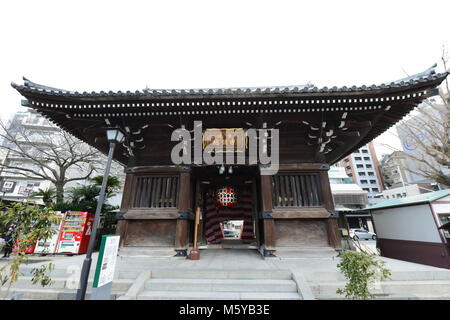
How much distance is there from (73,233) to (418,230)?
53.5ft

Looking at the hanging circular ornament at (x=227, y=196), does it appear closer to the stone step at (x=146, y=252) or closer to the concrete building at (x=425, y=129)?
the stone step at (x=146, y=252)

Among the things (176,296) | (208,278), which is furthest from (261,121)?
(176,296)

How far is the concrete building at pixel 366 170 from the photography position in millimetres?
48312

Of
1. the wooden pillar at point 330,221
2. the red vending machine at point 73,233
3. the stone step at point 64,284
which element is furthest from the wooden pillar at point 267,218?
the red vending machine at point 73,233

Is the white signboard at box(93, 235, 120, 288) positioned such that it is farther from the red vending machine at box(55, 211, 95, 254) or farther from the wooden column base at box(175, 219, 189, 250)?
the red vending machine at box(55, 211, 95, 254)

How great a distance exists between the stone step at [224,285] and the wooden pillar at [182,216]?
1.92 m

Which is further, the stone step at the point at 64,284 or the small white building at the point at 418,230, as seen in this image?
the small white building at the point at 418,230

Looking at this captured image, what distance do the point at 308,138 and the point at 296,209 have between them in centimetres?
289

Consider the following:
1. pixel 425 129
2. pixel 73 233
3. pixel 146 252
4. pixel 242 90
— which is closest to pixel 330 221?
pixel 242 90

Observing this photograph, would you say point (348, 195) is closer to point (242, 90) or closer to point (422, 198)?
point (422, 198)

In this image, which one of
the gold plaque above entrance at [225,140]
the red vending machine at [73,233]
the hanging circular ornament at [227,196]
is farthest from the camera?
the hanging circular ornament at [227,196]

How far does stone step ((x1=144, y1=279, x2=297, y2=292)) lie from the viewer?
4.41 metres

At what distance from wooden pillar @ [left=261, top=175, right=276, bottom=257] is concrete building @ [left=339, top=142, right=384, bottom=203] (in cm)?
5012

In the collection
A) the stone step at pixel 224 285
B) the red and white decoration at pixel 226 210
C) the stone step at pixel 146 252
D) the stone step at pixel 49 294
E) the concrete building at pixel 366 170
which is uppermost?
the concrete building at pixel 366 170
